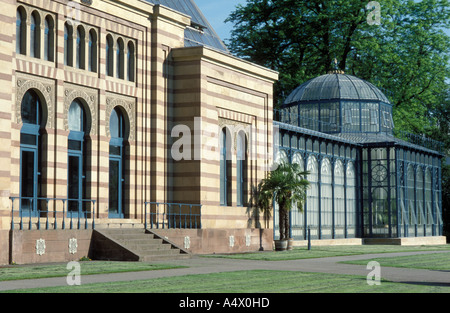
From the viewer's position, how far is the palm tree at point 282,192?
35.7 metres

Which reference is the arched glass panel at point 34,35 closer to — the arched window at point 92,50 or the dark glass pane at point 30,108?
the dark glass pane at point 30,108

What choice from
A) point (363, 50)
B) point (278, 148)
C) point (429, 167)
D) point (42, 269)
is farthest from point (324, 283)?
point (363, 50)

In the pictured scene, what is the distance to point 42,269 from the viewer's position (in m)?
20.3

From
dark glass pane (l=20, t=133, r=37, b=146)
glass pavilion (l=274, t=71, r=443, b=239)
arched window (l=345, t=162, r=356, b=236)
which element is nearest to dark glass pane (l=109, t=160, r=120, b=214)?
dark glass pane (l=20, t=133, r=37, b=146)

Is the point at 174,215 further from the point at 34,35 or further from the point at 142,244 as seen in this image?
the point at 34,35

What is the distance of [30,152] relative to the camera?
25.3m

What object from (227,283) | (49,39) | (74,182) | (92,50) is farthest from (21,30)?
(227,283)

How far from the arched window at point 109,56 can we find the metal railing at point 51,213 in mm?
5099

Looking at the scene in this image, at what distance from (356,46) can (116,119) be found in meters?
31.8

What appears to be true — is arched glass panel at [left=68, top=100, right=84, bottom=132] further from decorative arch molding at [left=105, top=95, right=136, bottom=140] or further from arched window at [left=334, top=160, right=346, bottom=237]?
arched window at [left=334, top=160, right=346, bottom=237]

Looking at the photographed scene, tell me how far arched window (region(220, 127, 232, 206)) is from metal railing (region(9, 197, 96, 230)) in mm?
7689

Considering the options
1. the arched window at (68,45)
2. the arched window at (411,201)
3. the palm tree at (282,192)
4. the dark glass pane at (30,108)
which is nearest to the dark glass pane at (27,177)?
the dark glass pane at (30,108)
